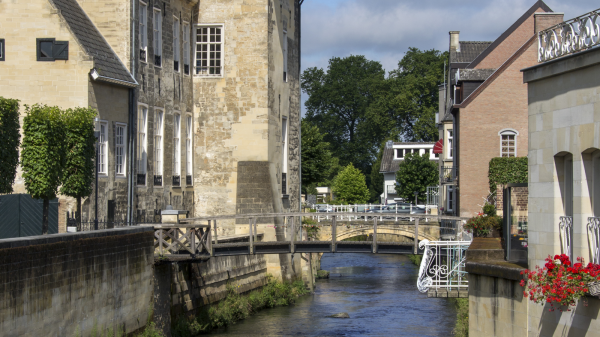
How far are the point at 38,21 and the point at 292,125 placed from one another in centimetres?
1256

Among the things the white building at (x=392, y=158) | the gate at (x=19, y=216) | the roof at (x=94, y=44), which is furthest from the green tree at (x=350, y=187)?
the gate at (x=19, y=216)

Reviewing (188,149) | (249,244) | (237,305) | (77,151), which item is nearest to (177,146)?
(188,149)

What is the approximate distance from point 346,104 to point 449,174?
4572cm

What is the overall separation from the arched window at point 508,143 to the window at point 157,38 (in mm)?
12754

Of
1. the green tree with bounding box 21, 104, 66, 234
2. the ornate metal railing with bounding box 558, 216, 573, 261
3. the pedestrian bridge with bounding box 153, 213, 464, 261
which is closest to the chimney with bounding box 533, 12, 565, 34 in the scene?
the pedestrian bridge with bounding box 153, 213, 464, 261

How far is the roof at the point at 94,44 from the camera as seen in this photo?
20.0 metres

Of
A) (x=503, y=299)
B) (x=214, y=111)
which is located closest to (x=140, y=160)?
(x=214, y=111)

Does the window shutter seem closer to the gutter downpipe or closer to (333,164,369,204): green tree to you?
the gutter downpipe

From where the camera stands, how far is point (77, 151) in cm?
1672

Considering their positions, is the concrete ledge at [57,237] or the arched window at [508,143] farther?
the arched window at [508,143]

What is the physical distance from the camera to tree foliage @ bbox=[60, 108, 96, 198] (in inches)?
654

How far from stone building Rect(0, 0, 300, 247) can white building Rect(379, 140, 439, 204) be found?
129 feet

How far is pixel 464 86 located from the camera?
30188mm

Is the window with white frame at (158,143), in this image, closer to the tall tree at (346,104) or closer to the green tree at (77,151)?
the green tree at (77,151)
